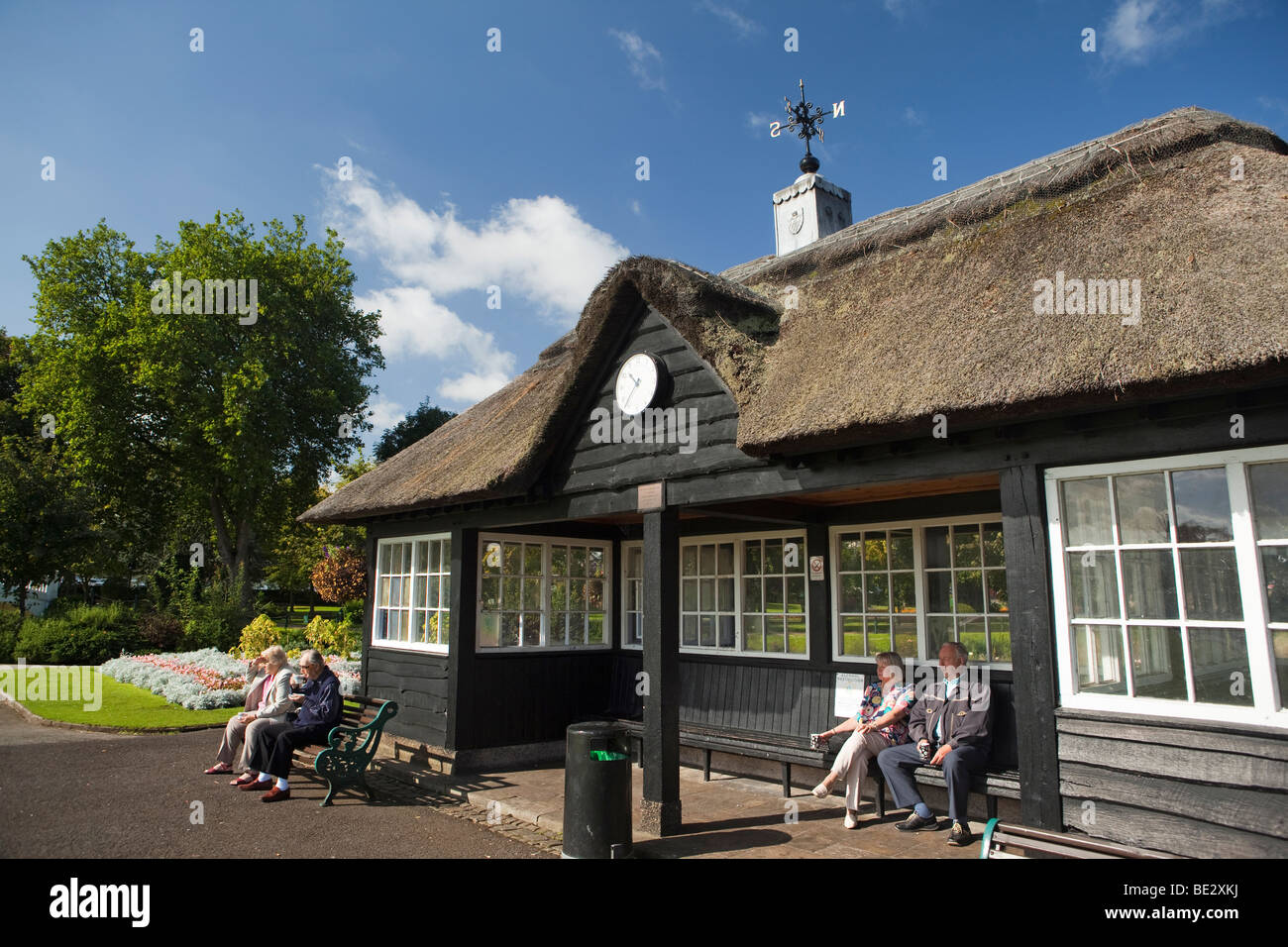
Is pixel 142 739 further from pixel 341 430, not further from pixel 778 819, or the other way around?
pixel 341 430

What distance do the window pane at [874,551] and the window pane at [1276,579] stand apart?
11.8 feet

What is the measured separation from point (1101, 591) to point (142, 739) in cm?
1113

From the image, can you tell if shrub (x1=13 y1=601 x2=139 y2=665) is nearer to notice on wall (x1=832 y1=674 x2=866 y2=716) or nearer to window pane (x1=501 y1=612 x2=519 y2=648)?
window pane (x1=501 y1=612 x2=519 y2=648)

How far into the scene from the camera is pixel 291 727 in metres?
7.31

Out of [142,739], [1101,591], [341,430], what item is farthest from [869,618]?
[341,430]

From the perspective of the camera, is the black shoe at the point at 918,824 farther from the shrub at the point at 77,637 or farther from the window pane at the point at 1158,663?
the shrub at the point at 77,637

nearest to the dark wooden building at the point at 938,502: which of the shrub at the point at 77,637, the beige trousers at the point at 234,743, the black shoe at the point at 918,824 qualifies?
the black shoe at the point at 918,824

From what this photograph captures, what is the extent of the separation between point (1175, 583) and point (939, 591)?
291 cm

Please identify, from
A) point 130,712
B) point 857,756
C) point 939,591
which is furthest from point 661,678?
point 130,712

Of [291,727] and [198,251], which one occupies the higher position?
[198,251]

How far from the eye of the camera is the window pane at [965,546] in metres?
6.61

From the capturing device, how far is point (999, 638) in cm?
632

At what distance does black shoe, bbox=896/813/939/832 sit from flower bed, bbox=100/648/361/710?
852 centimetres

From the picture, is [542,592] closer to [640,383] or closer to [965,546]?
[640,383]
